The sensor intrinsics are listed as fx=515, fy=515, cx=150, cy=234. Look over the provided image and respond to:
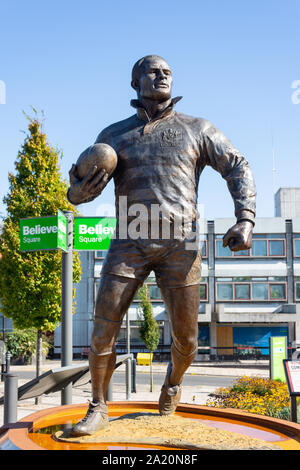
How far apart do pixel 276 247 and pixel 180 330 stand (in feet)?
96.5

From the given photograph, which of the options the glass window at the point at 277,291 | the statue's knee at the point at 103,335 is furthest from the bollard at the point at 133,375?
the glass window at the point at 277,291

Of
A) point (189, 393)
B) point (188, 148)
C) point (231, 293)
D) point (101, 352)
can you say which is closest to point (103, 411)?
point (101, 352)

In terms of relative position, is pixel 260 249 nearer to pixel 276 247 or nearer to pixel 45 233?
pixel 276 247

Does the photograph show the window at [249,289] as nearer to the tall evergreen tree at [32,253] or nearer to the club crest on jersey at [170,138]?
the tall evergreen tree at [32,253]

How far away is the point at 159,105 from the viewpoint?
3977mm

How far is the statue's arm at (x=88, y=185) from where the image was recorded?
142 inches

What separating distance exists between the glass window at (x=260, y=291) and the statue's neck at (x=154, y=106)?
95.2 ft

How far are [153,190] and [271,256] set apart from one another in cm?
2945

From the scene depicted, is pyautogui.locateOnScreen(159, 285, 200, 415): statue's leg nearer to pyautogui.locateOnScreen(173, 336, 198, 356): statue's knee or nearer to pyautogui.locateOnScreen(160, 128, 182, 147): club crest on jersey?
pyautogui.locateOnScreen(173, 336, 198, 356): statue's knee

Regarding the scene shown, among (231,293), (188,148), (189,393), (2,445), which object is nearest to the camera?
(2,445)

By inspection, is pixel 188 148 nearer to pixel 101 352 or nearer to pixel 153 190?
pixel 153 190

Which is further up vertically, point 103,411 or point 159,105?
point 159,105

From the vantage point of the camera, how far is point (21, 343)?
86.9 feet

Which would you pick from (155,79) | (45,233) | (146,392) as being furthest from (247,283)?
(155,79)
